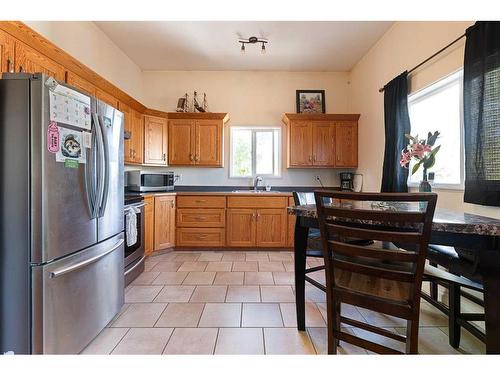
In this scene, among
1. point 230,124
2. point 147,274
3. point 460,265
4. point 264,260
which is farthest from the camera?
point 230,124

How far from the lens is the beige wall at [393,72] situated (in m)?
2.07

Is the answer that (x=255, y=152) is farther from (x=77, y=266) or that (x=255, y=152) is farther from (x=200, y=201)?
(x=77, y=266)

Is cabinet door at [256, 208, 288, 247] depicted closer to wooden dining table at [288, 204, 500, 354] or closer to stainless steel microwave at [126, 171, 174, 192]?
stainless steel microwave at [126, 171, 174, 192]

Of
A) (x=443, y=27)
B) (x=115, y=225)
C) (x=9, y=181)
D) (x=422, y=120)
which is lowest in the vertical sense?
(x=115, y=225)

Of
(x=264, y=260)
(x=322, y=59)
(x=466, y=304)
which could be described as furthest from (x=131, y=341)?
(x=322, y=59)

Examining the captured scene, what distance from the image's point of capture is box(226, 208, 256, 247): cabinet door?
377cm

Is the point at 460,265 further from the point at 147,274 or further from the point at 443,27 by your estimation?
the point at 147,274

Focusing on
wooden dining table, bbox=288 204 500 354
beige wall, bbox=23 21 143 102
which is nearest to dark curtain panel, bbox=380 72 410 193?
wooden dining table, bbox=288 204 500 354

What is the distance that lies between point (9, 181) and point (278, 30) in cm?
301

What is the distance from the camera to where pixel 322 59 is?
150 inches

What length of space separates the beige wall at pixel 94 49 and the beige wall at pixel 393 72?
11.3 ft

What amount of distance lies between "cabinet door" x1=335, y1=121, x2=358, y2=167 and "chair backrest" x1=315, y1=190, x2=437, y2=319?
2.80m

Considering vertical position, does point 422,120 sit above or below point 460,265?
above

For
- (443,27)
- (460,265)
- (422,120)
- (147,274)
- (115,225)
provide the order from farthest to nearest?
1. (147,274)
2. (422,120)
3. (443,27)
4. (115,225)
5. (460,265)
